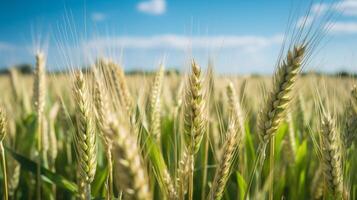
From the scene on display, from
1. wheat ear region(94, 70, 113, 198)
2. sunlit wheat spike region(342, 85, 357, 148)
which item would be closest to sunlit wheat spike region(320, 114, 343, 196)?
sunlit wheat spike region(342, 85, 357, 148)

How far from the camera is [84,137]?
1398 millimetres

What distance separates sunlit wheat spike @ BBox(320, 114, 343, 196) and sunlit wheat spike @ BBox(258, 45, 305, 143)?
0.76ft

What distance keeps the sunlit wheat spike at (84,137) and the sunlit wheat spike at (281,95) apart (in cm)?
75

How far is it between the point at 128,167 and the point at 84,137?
1.74 ft

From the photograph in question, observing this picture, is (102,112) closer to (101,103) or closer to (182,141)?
(101,103)

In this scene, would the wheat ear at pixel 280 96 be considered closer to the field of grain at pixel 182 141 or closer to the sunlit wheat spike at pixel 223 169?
the field of grain at pixel 182 141

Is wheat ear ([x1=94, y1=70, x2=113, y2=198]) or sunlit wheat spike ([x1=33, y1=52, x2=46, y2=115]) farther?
sunlit wheat spike ([x1=33, y1=52, x2=46, y2=115])

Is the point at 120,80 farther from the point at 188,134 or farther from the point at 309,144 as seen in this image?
the point at 309,144

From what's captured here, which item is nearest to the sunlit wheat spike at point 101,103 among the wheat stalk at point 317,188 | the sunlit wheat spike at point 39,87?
the sunlit wheat spike at point 39,87

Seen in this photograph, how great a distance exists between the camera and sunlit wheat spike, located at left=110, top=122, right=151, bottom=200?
36.6 inches

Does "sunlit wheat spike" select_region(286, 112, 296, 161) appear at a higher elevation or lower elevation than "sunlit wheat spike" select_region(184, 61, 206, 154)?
lower

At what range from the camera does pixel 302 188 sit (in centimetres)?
235

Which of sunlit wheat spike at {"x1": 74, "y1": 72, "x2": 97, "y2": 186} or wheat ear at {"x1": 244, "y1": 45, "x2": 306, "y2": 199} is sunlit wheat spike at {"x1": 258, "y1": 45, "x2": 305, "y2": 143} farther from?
sunlit wheat spike at {"x1": 74, "y1": 72, "x2": 97, "y2": 186}

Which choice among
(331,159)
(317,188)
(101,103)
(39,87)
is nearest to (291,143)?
(317,188)
